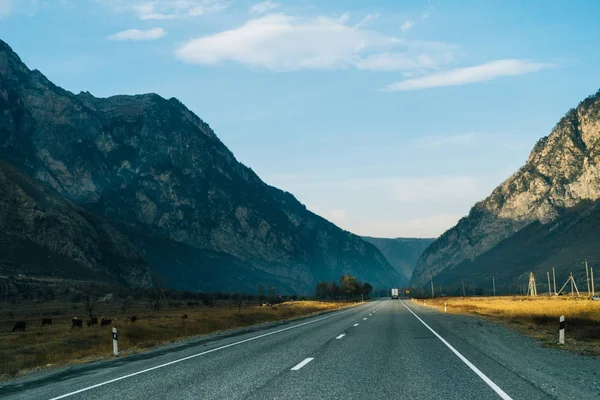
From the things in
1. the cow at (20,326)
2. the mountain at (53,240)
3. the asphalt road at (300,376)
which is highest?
the mountain at (53,240)

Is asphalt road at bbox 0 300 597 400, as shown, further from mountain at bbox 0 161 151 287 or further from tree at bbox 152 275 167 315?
mountain at bbox 0 161 151 287

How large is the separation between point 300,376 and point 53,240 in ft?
535

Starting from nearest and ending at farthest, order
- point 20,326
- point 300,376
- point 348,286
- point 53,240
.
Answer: point 300,376, point 20,326, point 53,240, point 348,286

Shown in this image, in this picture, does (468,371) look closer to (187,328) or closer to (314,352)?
(314,352)

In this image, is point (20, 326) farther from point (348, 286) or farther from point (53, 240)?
point (348, 286)

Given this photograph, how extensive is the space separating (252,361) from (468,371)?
229 inches

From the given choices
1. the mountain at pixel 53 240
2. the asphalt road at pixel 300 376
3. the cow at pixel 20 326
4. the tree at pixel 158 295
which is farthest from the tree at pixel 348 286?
the asphalt road at pixel 300 376

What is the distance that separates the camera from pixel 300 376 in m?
12.2

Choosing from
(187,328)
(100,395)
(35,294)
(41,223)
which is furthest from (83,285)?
(100,395)

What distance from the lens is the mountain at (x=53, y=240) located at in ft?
460

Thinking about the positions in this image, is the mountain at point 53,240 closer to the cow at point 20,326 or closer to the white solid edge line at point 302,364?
the cow at point 20,326

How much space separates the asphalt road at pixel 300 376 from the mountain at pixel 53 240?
4856 inches

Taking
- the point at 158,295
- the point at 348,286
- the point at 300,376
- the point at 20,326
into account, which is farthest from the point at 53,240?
the point at 300,376

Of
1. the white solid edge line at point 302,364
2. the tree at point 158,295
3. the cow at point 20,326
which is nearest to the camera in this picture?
the white solid edge line at point 302,364
